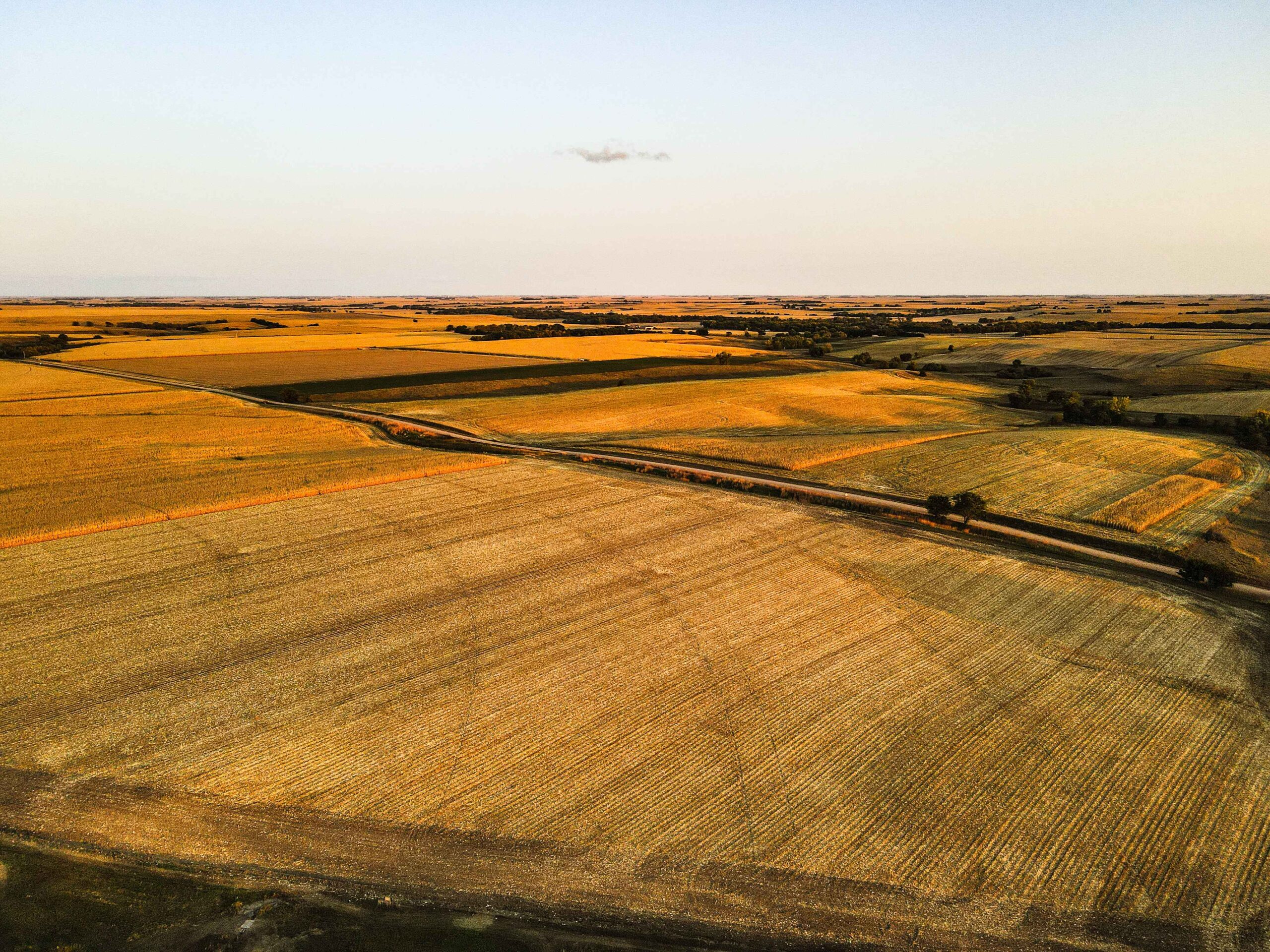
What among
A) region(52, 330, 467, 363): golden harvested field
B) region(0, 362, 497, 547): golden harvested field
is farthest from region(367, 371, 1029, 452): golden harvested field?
region(52, 330, 467, 363): golden harvested field

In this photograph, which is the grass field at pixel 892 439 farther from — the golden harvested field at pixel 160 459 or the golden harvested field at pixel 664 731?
the golden harvested field at pixel 160 459

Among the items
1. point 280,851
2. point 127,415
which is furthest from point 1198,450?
point 127,415

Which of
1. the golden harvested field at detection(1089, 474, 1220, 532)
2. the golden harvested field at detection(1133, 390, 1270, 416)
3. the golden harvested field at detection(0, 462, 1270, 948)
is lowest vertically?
the golden harvested field at detection(0, 462, 1270, 948)

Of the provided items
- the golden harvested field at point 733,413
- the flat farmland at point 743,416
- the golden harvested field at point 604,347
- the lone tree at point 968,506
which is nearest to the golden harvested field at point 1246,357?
the flat farmland at point 743,416

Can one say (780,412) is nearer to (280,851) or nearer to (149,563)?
(149,563)

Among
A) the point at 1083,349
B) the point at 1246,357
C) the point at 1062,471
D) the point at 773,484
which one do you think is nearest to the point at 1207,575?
the point at 1062,471

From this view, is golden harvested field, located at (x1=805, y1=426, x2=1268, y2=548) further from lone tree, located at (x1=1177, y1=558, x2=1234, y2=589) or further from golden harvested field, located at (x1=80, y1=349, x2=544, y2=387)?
golden harvested field, located at (x1=80, y1=349, x2=544, y2=387)

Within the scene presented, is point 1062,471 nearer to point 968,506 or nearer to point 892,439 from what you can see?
point 892,439
